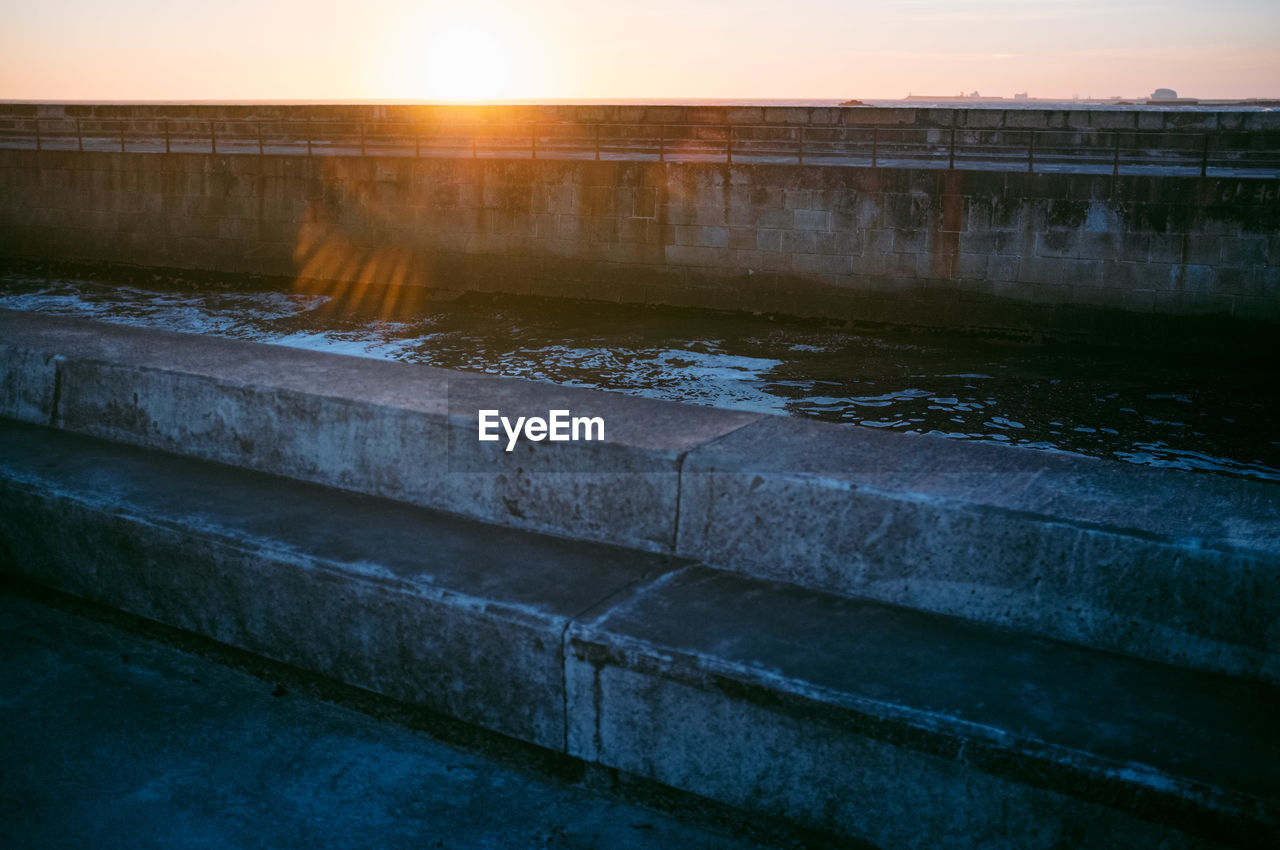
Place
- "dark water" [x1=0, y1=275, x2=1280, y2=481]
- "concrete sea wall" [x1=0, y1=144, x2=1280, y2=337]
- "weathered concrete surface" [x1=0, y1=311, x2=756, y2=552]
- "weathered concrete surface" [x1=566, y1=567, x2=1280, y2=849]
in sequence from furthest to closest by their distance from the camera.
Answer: "concrete sea wall" [x1=0, y1=144, x2=1280, y2=337] < "dark water" [x1=0, y1=275, x2=1280, y2=481] < "weathered concrete surface" [x1=0, y1=311, x2=756, y2=552] < "weathered concrete surface" [x1=566, y1=567, x2=1280, y2=849]

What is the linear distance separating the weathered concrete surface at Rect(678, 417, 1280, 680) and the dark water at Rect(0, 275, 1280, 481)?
27.5 ft

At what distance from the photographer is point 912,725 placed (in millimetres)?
1983

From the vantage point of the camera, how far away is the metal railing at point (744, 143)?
18141mm

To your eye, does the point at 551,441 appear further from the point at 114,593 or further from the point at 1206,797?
the point at 1206,797

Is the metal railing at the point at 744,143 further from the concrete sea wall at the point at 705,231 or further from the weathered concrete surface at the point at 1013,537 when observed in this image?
the weathered concrete surface at the point at 1013,537

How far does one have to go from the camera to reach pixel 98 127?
90.9ft

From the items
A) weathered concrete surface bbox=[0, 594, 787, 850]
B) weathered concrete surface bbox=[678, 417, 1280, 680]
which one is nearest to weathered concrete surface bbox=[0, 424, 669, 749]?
weathered concrete surface bbox=[0, 594, 787, 850]

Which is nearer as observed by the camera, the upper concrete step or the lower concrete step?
the lower concrete step

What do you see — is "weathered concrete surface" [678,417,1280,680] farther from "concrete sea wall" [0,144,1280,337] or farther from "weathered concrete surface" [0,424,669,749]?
"concrete sea wall" [0,144,1280,337]

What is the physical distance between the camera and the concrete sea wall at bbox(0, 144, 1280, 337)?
1588 cm

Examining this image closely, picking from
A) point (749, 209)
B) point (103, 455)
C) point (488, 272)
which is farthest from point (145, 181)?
point (103, 455)

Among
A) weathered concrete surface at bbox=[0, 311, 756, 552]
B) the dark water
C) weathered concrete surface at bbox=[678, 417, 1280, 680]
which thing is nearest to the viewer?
weathered concrete surface at bbox=[678, 417, 1280, 680]

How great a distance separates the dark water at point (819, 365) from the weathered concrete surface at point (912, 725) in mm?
8816

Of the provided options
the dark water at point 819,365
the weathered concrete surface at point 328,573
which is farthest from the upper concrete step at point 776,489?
the dark water at point 819,365
